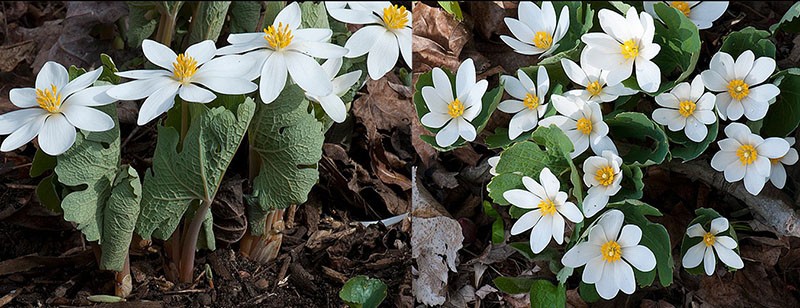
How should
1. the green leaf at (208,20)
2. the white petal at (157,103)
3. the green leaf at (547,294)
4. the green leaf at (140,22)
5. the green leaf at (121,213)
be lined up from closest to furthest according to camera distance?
the white petal at (157,103)
the green leaf at (121,213)
the green leaf at (547,294)
the green leaf at (208,20)
the green leaf at (140,22)

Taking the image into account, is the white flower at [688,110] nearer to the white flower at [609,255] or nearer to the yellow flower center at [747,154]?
the yellow flower center at [747,154]

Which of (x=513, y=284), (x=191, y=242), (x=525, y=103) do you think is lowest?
(x=513, y=284)

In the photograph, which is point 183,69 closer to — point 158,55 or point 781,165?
point 158,55

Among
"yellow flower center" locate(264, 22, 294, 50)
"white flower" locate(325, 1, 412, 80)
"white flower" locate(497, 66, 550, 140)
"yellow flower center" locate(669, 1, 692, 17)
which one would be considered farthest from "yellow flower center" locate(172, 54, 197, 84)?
"yellow flower center" locate(669, 1, 692, 17)

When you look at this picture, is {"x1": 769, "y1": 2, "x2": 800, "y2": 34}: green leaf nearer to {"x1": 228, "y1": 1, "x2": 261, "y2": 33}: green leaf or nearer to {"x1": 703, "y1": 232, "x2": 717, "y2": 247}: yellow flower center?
{"x1": 703, "y1": 232, "x2": 717, "y2": 247}: yellow flower center

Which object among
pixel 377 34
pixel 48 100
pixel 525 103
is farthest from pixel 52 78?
pixel 525 103

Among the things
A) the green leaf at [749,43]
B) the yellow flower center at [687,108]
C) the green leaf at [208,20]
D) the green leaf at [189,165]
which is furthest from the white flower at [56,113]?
the green leaf at [749,43]

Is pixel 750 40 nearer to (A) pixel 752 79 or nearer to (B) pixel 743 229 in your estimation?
(A) pixel 752 79
